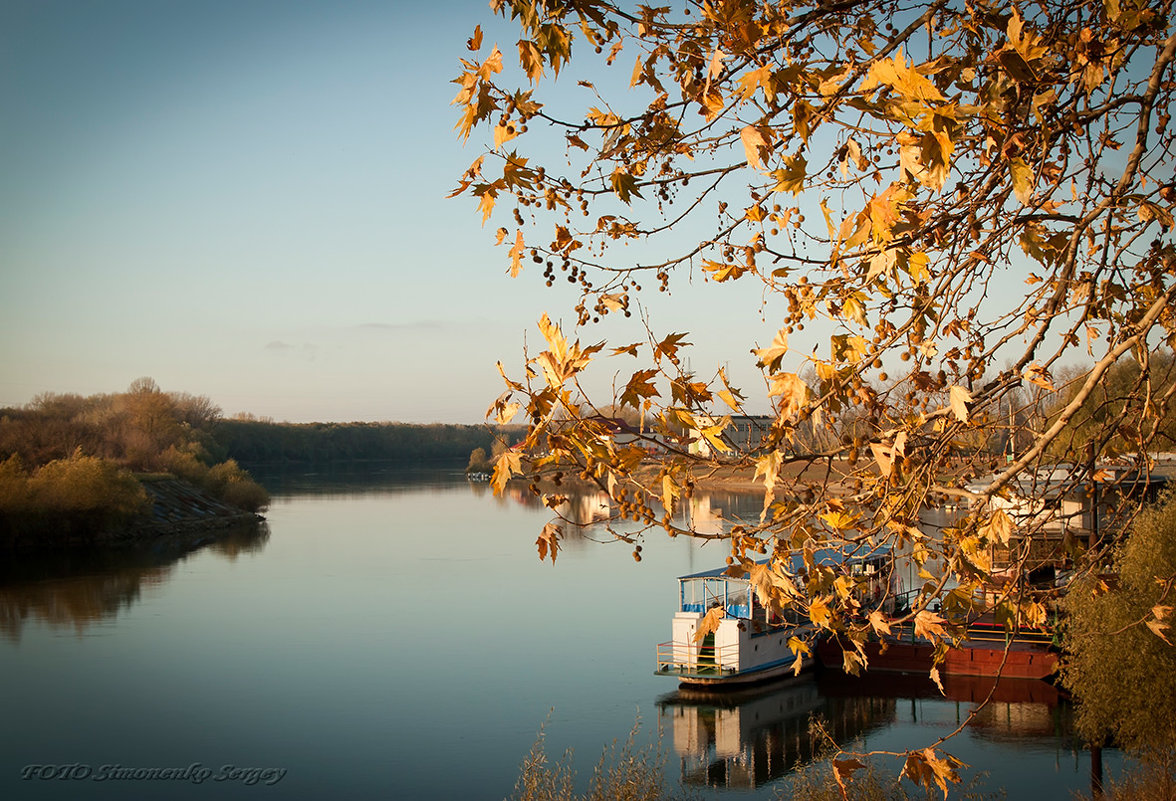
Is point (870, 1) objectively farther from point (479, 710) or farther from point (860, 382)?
point (479, 710)

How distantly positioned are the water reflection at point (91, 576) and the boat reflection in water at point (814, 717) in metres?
15.5

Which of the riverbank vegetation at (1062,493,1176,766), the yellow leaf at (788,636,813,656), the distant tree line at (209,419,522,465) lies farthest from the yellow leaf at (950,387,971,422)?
the distant tree line at (209,419,522,465)

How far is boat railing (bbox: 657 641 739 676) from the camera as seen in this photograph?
19.6 m

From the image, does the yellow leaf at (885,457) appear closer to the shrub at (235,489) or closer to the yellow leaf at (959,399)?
the yellow leaf at (959,399)

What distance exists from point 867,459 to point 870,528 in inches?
16.0

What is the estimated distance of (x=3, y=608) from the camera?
85.9 ft

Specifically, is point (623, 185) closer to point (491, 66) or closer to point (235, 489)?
point (491, 66)

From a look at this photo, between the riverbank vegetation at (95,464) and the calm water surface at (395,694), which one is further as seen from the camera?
the riverbank vegetation at (95,464)

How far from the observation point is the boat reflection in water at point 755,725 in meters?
15.4

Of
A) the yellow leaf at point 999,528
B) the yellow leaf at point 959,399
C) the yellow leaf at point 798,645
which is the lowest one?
the yellow leaf at point 798,645

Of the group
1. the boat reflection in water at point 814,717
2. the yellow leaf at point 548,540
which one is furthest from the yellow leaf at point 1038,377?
the boat reflection in water at point 814,717

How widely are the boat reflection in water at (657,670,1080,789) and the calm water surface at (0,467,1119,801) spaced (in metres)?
0.06

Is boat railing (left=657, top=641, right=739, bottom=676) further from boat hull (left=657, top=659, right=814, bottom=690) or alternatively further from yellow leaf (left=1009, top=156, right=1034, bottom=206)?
yellow leaf (left=1009, top=156, right=1034, bottom=206)

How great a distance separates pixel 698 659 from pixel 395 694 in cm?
614
